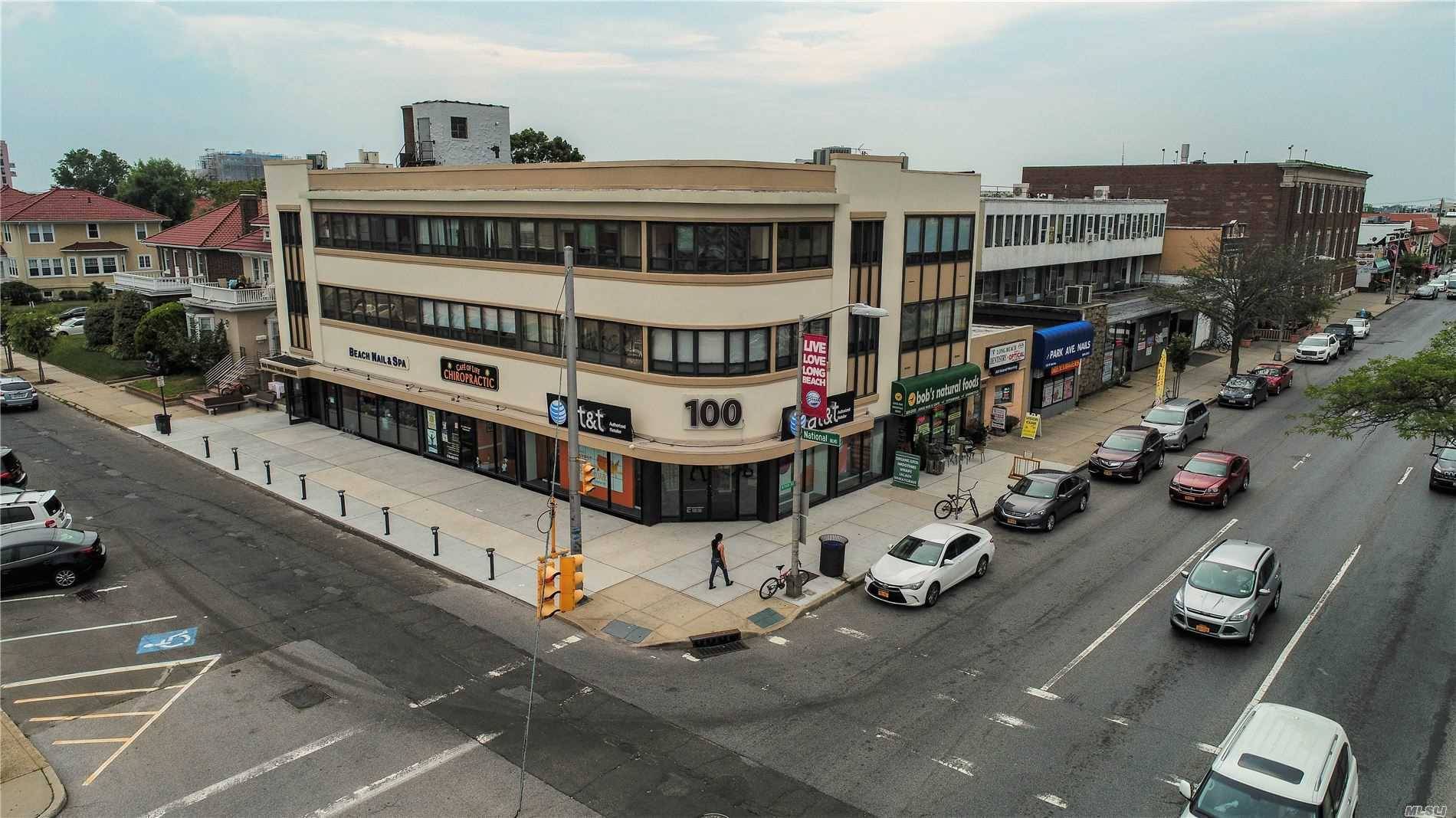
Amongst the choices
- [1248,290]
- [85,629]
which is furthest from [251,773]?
[1248,290]

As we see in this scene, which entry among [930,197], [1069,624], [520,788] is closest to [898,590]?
[1069,624]

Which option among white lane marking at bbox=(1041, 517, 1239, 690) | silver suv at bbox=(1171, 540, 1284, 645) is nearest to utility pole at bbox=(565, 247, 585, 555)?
white lane marking at bbox=(1041, 517, 1239, 690)

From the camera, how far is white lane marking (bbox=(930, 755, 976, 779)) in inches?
587

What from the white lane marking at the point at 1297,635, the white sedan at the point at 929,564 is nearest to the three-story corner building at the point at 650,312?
the white sedan at the point at 929,564

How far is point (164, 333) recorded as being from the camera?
1892 inches

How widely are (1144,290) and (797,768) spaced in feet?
164

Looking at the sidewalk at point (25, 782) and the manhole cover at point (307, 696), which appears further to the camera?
the manhole cover at point (307, 696)

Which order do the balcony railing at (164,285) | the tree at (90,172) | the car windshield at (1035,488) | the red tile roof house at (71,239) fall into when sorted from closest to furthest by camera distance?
1. the car windshield at (1035,488)
2. the balcony railing at (164,285)
3. the red tile roof house at (71,239)
4. the tree at (90,172)

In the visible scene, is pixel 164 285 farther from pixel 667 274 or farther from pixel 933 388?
pixel 933 388

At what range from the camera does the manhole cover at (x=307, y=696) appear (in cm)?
1702

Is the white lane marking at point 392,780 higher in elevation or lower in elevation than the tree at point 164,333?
lower

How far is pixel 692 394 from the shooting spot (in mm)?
25984

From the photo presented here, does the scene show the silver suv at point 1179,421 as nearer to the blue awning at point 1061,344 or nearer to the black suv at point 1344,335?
the blue awning at point 1061,344

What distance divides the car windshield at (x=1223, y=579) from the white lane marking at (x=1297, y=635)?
142 cm
